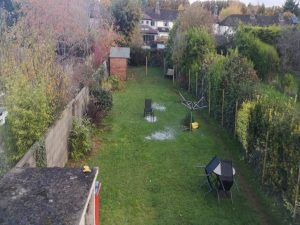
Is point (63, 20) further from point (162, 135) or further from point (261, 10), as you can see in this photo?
point (261, 10)

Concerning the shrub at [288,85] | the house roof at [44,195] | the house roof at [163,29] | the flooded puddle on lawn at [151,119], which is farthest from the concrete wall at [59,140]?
the house roof at [163,29]

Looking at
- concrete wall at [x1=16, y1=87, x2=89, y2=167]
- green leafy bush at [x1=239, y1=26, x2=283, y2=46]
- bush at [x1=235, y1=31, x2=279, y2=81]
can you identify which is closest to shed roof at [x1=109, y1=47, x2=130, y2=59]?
bush at [x1=235, y1=31, x2=279, y2=81]

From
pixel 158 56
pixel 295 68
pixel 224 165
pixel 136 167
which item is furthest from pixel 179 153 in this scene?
pixel 158 56

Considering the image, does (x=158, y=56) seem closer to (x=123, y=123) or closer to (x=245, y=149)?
(x=123, y=123)

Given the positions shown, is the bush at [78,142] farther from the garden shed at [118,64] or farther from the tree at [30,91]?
the garden shed at [118,64]

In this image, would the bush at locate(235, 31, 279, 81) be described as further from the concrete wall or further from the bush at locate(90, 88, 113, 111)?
the concrete wall

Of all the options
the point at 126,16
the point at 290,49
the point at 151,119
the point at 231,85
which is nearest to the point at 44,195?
the point at 231,85
